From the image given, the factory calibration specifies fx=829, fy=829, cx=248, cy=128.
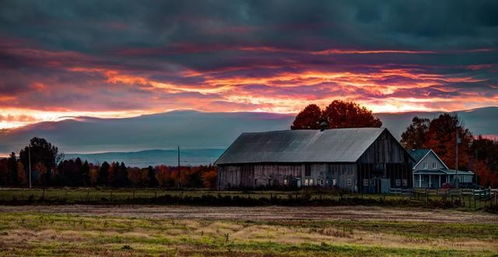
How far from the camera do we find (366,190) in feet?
316

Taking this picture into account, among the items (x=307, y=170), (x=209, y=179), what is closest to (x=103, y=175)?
(x=209, y=179)

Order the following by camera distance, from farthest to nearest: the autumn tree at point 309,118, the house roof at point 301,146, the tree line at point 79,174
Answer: the autumn tree at point 309,118 < the tree line at point 79,174 < the house roof at point 301,146

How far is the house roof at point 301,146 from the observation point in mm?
99562

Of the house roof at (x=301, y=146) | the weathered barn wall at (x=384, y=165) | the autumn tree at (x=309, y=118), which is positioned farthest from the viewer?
the autumn tree at (x=309, y=118)

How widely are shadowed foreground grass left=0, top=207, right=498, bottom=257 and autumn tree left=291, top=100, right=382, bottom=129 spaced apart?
90343 millimetres

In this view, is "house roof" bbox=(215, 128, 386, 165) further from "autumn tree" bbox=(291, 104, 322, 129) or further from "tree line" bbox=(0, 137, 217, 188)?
"autumn tree" bbox=(291, 104, 322, 129)

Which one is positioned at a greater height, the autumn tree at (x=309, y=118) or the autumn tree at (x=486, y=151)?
the autumn tree at (x=309, y=118)

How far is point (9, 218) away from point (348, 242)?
1758 cm

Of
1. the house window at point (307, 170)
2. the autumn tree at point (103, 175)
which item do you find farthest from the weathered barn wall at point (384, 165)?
the autumn tree at point (103, 175)

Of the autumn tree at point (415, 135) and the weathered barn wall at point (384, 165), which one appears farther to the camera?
the autumn tree at point (415, 135)

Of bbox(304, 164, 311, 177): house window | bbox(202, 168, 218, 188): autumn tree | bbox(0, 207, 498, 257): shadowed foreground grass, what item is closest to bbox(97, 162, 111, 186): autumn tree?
bbox(202, 168, 218, 188): autumn tree

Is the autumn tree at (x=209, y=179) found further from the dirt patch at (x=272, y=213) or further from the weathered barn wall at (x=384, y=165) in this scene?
the dirt patch at (x=272, y=213)

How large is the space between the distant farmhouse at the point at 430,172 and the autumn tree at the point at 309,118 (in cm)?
1737

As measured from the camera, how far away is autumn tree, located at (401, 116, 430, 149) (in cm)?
15577
